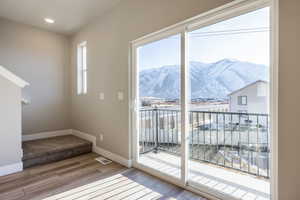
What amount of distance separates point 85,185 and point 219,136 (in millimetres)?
1884

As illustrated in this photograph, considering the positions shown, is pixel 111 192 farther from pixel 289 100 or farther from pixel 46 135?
pixel 46 135

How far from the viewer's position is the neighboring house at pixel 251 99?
1.61m

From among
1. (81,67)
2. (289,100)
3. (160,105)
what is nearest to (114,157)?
(160,105)

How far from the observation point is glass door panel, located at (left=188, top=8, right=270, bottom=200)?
5.39 feet

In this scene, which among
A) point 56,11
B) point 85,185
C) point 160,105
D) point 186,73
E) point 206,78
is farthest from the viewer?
point 56,11

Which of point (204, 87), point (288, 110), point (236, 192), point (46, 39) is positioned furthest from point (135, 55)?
point (46, 39)

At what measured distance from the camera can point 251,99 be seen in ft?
5.58

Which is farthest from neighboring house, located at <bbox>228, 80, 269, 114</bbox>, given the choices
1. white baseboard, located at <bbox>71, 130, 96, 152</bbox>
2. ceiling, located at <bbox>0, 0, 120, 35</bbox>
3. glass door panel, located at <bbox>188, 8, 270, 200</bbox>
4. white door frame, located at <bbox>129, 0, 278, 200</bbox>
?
white baseboard, located at <bbox>71, 130, 96, 152</bbox>

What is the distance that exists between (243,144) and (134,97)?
1.68 meters

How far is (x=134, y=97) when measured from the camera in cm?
279

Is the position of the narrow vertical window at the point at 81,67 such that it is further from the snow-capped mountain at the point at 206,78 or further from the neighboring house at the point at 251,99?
the neighboring house at the point at 251,99

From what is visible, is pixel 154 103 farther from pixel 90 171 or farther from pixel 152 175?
pixel 90 171

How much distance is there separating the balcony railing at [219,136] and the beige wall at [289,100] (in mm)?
201

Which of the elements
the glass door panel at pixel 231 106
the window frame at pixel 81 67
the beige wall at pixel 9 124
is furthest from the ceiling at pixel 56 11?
the glass door panel at pixel 231 106
